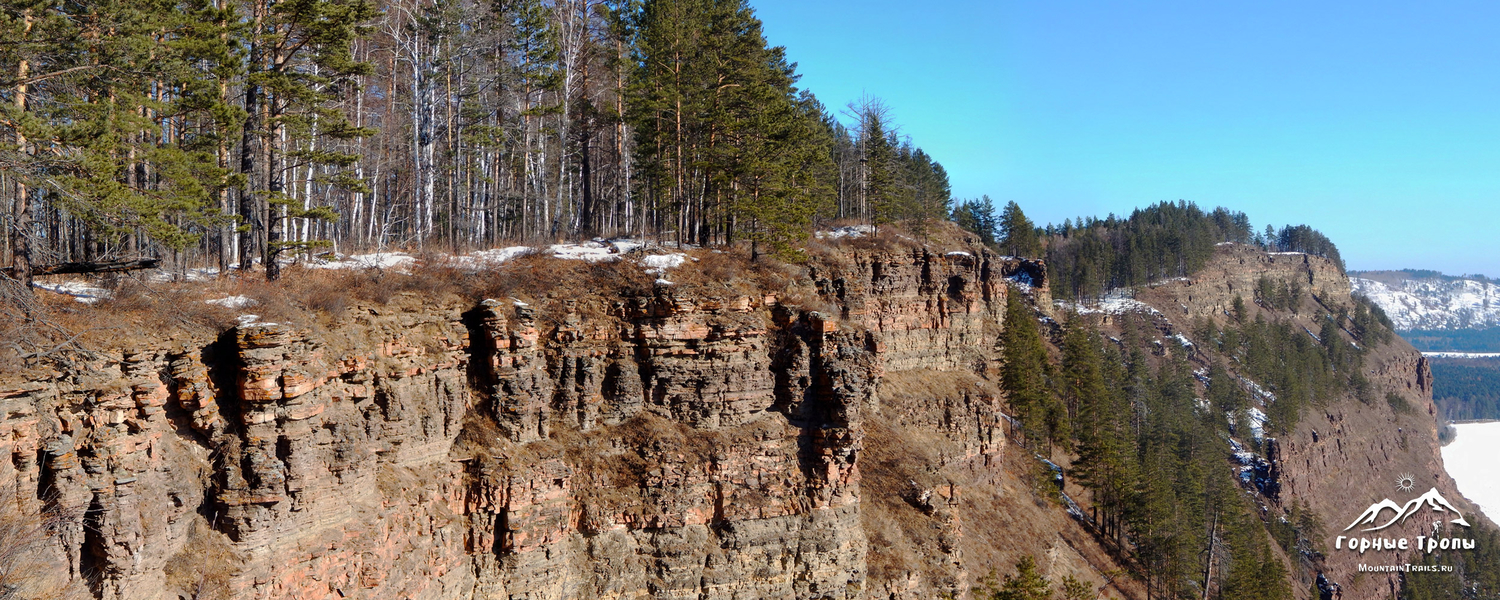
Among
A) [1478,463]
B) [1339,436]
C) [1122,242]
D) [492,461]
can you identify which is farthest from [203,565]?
[1478,463]

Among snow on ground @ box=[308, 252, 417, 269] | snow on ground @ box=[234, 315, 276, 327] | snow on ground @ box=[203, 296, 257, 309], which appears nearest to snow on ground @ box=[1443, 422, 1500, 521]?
snow on ground @ box=[308, 252, 417, 269]

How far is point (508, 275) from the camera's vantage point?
25656mm

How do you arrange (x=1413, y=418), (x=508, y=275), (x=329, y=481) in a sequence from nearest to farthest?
(x=329, y=481) → (x=508, y=275) → (x=1413, y=418)

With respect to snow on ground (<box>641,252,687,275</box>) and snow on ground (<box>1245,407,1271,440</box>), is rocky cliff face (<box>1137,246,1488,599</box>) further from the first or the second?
snow on ground (<box>641,252,687,275</box>)

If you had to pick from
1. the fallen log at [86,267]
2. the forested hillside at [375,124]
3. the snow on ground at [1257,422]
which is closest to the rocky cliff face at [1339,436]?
the snow on ground at [1257,422]

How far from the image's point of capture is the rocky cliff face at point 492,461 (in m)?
14.9

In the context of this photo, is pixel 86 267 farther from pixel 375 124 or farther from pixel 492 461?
pixel 375 124

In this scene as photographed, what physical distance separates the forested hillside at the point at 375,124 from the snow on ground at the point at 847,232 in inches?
70.9

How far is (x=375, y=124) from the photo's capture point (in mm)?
44312

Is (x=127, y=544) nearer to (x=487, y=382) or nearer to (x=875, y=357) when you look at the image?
(x=487, y=382)

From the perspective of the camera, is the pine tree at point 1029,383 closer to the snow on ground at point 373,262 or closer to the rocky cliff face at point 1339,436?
the rocky cliff face at point 1339,436

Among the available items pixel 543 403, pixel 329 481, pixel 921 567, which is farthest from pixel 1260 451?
pixel 329 481

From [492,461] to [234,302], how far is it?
7.83 metres

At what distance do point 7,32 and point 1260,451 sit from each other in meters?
103
